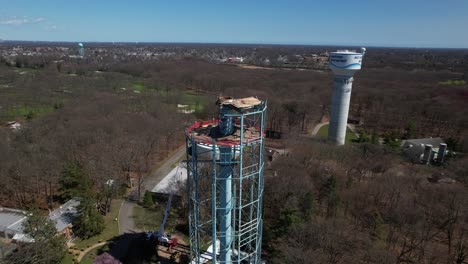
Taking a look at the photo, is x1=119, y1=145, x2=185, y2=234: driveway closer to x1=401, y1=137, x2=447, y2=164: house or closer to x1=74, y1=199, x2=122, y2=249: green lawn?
x1=74, y1=199, x2=122, y2=249: green lawn

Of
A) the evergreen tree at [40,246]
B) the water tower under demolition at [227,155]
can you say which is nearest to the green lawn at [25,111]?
the evergreen tree at [40,246]

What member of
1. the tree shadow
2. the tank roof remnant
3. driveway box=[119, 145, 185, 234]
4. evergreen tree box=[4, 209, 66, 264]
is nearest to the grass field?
driveway box=[119, 145, 185, 234]

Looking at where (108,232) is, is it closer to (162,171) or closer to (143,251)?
(143,251)

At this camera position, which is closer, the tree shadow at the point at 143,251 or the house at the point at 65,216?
the tree shadow at the point at 143,251

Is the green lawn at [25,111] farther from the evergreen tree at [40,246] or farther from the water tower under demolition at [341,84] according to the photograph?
the water tower under demolition at [341,84]

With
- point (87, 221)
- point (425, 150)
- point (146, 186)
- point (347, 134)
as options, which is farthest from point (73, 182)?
point (347, 134)

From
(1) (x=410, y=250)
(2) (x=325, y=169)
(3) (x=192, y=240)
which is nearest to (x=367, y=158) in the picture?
(2) (x=325, y=169)
